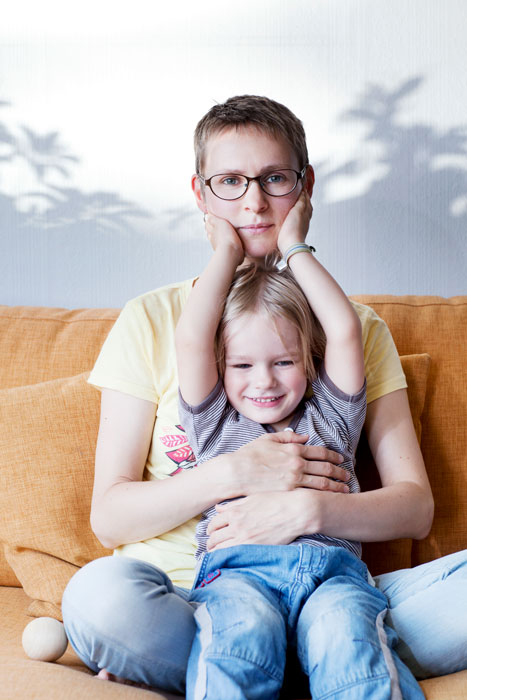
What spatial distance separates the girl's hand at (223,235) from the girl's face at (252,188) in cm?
1

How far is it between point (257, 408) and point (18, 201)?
2.79 feet

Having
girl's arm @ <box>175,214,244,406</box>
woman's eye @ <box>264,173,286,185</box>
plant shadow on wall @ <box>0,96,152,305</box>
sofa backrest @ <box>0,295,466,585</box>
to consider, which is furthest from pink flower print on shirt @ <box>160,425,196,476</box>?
plant shadow on wall @ <box>0,96,152,305</box>

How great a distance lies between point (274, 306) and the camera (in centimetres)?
109

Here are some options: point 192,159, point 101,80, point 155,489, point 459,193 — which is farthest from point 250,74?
point 155,489

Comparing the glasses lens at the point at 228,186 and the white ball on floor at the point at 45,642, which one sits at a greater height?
the glasses lens at the point at 228,186

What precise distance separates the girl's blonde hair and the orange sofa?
0.27 metres

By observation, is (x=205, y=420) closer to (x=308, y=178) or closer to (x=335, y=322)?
(x=335, y=322)

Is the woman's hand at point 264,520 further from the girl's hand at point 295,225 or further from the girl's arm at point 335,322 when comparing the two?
the girl's hand at point 295,225

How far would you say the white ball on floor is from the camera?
927 millimetres

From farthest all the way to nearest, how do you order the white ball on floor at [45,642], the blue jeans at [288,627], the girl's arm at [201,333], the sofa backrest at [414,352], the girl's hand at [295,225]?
the sofa backrest at [414,352]
the girl's hand at [295,225]
the girl's arm at [201,333]
the white ball on floor at [45,642]
the blue jeans at [288,627]

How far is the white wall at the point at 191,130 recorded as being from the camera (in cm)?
146

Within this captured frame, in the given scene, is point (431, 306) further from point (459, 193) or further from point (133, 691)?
point (133, 691)

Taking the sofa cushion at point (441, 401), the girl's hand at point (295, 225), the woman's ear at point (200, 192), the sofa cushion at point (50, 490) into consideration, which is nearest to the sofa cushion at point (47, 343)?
the sofa cushion at point (50, 490)
